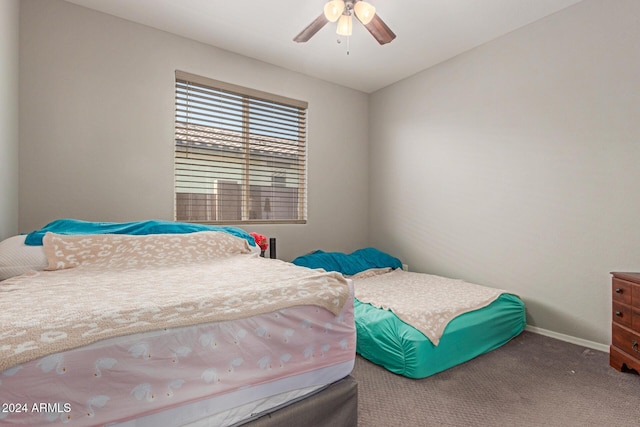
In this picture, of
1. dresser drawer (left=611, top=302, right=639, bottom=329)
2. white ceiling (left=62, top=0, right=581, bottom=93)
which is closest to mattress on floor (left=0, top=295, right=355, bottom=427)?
dresser drawer (left=611, top=302, right=639, bottom=329)

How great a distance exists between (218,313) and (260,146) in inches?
106

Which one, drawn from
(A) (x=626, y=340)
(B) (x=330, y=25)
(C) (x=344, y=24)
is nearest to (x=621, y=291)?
(A) (x=626, y=340)

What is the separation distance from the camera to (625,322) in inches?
75.4

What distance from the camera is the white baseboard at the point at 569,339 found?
7.34 ft

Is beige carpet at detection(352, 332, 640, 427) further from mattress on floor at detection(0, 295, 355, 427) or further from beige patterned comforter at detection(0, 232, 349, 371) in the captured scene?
beige patterned comforter at detection(0, 232, 349, 371)

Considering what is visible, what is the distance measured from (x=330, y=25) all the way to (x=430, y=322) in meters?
2.45

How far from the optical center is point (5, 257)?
4.94 ft

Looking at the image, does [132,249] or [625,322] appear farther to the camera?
[625,322]

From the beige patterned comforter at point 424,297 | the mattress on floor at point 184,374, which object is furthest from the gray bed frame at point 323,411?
the beige patterned comforter at point 424,297

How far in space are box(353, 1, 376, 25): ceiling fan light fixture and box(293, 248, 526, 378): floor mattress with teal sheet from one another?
1921 mm

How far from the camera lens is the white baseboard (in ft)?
7.34

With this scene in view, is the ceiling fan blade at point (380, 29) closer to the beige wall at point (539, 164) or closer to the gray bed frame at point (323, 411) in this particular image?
the beige wall at point (539, 164)

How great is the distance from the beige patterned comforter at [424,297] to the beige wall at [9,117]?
2430 mm

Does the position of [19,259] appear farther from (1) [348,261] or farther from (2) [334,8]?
(1) [348,261]
